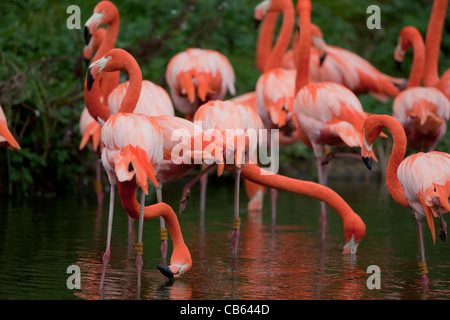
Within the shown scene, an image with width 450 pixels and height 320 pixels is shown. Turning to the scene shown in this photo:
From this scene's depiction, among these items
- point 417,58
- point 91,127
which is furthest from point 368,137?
point 417,58

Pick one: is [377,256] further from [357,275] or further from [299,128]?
[299,128]

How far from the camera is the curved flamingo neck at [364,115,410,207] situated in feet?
Answer: 17.6

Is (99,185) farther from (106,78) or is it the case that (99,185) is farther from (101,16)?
(101,16)

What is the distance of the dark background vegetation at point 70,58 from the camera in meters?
8.95

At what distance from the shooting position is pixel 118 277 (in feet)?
16.6

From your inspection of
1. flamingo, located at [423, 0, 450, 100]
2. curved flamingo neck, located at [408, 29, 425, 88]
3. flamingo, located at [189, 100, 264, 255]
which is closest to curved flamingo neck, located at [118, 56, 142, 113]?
flamingo, located at [189, 100, 264, 255]

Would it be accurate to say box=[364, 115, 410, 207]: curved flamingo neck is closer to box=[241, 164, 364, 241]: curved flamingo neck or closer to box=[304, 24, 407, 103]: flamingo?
box=[241, 164, 364, 241]: curved flamingo neck

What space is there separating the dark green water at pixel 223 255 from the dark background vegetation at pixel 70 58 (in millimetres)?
579

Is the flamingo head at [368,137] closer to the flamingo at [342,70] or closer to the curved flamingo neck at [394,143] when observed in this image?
the curved flamingo neck at [394,143]

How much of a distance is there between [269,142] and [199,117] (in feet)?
9.08

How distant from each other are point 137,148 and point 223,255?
1.45 m

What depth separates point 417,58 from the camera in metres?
8.53

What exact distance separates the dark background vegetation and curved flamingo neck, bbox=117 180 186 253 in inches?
142
